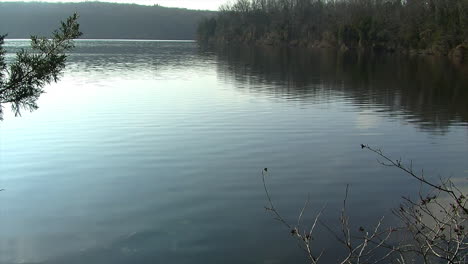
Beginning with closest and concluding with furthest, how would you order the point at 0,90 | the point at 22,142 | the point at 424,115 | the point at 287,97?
1. the point at 0,90
2. the point at 22,142
3. the point at 424,115
4. the point at 287,97

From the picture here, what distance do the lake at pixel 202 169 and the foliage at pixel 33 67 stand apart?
9.79ft

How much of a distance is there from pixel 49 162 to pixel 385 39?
76.1 metres

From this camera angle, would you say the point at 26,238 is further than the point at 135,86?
No

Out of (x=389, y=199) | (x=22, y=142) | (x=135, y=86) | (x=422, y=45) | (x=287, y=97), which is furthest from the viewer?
(x=422, y=45)

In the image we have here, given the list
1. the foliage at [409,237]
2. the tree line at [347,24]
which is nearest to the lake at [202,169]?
the foliage at [409,237]

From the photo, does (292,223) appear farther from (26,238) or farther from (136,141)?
(136,141)

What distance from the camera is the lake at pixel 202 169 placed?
26.9ft

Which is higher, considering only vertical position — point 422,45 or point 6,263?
point 422,45

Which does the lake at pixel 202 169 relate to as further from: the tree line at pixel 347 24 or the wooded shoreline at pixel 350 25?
the tree line at pixel 347 24

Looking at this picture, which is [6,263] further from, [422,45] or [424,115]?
[422,45]

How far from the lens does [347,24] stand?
285 ft

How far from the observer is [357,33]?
85.8 meters

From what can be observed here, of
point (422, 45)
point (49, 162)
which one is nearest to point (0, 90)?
point (49, 162)

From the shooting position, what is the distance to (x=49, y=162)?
1309cm
